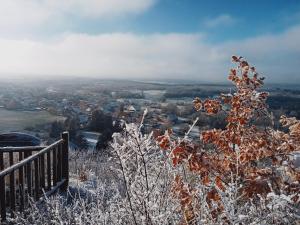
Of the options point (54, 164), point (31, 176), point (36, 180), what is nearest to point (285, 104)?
point (54, 164)

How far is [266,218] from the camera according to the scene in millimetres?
3758

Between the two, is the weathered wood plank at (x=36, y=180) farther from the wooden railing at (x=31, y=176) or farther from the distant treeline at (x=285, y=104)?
the distant treeline at (x=285, y=104)

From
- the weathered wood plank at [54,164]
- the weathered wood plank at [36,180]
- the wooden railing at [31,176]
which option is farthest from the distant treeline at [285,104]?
the weathered wood plank at [36,180]

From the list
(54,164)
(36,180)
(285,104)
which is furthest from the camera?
(285,104)

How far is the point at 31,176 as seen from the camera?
765 centimetres

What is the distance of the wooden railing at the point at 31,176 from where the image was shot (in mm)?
6820

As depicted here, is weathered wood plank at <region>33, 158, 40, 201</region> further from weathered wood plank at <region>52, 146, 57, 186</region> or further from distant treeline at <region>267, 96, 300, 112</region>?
distant treeline at <region>267, 96, 300, 112</region>

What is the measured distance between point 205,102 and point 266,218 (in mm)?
4064

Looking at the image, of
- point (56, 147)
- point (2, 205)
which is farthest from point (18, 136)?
point (2, 205)

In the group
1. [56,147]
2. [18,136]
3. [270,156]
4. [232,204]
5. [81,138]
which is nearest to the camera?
[232,204]

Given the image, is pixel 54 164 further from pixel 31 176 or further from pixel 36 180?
pixel 31 176

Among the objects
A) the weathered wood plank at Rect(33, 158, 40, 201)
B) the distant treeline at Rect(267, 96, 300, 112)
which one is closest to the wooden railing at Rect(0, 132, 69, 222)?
the weathered wood plank at Rect(33, 158, 40, 201)

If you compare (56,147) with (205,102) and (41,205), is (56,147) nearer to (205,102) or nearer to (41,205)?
(41,205)

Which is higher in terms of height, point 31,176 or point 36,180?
point 31,176
